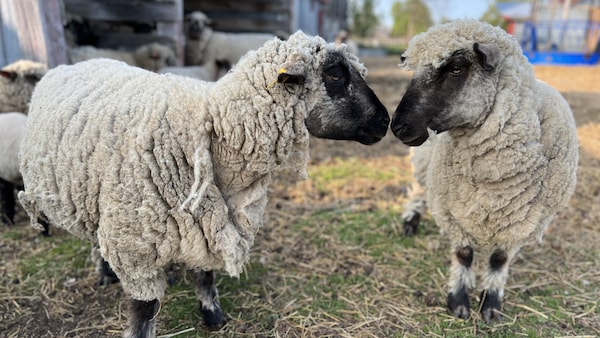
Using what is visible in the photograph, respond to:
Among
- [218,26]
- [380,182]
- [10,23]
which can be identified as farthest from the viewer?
[218,26]

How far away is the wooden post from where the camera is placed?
4.17 meters

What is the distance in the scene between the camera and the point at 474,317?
10.2 ft

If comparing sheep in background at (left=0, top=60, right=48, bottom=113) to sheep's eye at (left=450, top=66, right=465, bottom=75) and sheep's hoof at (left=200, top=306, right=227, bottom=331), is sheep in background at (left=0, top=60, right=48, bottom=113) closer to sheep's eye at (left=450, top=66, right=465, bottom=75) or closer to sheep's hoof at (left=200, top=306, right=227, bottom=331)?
sheep's hoof at (left=200, top=306, right=227, bottom=331)

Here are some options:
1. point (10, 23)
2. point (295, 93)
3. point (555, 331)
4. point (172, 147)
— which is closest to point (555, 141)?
point (555, 331)

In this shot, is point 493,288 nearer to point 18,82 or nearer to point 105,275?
point 105,275

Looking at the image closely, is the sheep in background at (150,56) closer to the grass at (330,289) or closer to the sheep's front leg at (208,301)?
the grass at (330,289)

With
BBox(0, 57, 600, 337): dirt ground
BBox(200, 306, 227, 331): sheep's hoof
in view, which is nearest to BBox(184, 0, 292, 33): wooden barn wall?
BBox(0, 57, 600, 337): dirt ground

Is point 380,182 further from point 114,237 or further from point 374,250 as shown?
point 114,237

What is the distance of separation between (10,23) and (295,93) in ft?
12.0

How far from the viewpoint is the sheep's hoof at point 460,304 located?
3098mm

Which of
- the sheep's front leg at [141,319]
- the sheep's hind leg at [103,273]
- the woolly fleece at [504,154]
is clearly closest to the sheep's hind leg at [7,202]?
the sheep's hind leg at [103,273]

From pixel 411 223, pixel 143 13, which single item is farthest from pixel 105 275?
pixel 143 13

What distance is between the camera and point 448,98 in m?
2.57

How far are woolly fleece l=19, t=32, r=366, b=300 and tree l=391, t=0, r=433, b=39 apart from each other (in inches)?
1470
